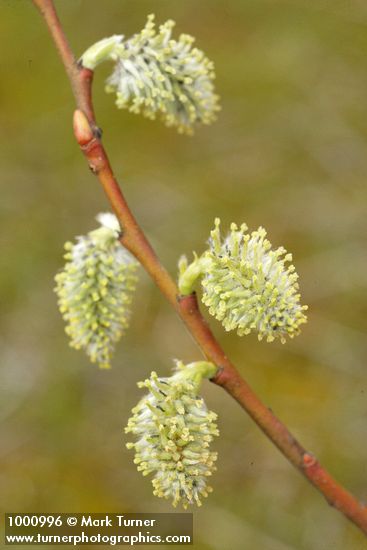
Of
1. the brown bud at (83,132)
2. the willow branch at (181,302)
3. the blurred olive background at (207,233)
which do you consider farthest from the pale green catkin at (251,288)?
the blurred olive background at (207,233)

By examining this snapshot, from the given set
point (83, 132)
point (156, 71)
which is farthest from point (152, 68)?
point (83, 132)

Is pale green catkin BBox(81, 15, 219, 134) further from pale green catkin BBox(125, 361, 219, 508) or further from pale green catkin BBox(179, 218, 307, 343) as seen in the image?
pale green catkin BBox(125, 361, 219, 508)

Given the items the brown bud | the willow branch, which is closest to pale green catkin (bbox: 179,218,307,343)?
the willow branch

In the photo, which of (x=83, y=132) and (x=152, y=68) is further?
(x=152, y=68)

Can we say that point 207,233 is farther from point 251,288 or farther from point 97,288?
point 251,288

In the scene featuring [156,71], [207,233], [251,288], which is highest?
[207,233]

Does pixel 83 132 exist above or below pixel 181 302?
above
